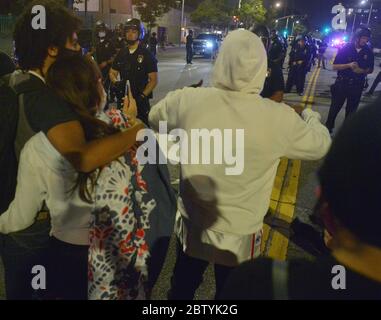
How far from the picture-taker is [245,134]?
187 cm

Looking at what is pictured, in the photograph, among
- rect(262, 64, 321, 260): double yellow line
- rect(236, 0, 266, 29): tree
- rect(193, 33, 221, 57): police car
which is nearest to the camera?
rect(262, 64, 321, 260): double yellow line

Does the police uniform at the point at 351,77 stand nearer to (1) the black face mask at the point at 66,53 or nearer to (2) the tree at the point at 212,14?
(1) the black face mask at the point at 66,53

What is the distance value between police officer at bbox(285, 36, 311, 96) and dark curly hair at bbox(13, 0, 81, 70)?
11.3 meters

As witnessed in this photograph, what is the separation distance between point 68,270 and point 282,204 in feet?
10.5

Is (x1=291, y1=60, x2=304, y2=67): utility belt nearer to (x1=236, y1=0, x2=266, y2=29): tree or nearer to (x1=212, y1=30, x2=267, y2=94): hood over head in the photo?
(x1=212, y1=30, x2=267, y2=94): hood over head

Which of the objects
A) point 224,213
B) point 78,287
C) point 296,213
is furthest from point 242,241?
point 296,213

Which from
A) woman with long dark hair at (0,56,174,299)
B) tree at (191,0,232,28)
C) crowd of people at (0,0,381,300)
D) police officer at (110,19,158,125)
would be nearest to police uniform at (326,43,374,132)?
police officer at (110,19,158,125)

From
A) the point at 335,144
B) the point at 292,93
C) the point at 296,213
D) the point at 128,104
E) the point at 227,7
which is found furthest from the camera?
the point at 227,7

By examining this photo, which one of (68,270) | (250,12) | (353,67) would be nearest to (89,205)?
(68,270)

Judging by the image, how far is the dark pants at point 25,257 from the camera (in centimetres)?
193

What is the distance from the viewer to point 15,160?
6.26ft

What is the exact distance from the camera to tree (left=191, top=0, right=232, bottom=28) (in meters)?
54.8
